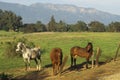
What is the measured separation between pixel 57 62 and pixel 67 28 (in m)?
97.6

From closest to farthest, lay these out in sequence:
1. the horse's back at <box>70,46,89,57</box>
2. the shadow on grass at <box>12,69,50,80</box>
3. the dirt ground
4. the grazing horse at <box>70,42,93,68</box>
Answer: the dirt ground → the shadow on grass at <box>12,69,50,80</box> → the grazing horse at <box>70,42,93,68</box> → the horse's back at <box>70,46,89,57</box>

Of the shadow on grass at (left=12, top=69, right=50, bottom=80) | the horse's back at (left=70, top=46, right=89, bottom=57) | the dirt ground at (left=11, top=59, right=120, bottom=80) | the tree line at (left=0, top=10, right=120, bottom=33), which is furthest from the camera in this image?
the tree line at (left=0, top=10, right=120, bottom=33)

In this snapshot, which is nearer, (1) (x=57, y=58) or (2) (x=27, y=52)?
(1) (x=57, y=58)

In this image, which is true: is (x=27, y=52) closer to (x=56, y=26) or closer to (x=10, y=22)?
(x=10, y=22)

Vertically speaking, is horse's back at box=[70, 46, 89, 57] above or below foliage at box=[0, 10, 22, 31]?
below

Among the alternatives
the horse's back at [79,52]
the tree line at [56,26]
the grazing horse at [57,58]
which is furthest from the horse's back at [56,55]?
the tree line at [56,26]

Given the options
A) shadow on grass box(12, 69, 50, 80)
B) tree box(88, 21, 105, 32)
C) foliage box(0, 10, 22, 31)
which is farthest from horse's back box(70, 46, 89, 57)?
foliage box(0, 10, 22, 31)

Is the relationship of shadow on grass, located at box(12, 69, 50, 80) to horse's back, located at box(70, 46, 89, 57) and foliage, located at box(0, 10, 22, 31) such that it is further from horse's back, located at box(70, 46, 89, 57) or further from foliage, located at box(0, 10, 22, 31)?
foliage, located at box(0, 10, 22, 31)

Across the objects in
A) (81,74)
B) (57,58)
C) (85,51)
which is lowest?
(81,74)

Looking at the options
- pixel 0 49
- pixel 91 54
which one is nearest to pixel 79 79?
pixel 91 54

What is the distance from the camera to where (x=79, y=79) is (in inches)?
837

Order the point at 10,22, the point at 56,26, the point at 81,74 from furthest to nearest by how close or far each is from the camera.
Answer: the point at 56,26 < the point at 10,22 < the point at 81,74

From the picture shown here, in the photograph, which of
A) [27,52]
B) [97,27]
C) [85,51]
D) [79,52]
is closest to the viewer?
[85,51]

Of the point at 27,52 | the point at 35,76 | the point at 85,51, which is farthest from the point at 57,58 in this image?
the point at 27,52
